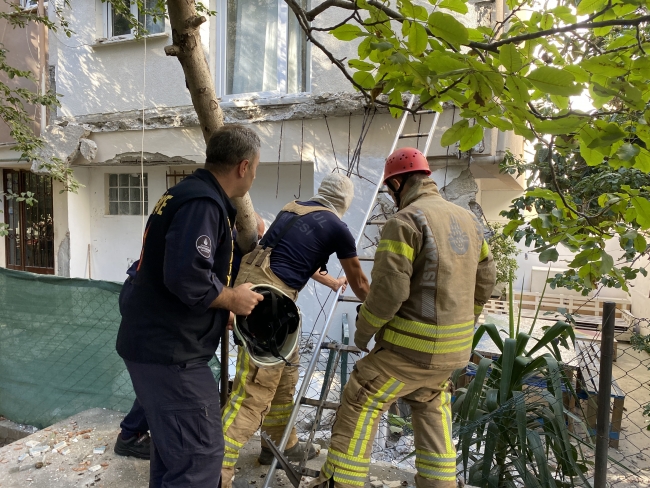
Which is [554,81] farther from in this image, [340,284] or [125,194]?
[125,194]

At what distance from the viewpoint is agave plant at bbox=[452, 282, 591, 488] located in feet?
8.61

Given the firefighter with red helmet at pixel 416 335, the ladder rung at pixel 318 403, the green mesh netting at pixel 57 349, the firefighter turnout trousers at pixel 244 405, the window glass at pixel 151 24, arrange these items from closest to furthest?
the firefighter with red helmet at pixel 416 335 < the firefighter turnout trousers at pixel 244 405 < the ladder rung at pixel 318 403 < the green mesh netting at pixel 57 349 < the window glass at pixel 151 24

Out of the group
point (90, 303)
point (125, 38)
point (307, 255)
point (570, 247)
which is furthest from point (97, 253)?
point (570, 247)

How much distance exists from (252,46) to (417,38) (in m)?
5.51

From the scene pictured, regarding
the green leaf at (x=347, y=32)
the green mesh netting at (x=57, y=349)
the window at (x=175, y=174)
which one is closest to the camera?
the green leaf at (x=347, y=32)

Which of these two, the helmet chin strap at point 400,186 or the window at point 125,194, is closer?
the helmet chin strap at point 400,186

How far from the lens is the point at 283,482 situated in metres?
2.70

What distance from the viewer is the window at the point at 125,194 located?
766 cm

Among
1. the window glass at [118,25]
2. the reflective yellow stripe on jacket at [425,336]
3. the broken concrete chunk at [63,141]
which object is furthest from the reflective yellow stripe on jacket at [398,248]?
the window glass at [118,25]

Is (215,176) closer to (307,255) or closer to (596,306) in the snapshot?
(307,255)

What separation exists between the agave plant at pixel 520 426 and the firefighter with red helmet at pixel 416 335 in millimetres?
526

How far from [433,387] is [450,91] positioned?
146 cm

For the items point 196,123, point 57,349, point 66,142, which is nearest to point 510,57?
point 57,349

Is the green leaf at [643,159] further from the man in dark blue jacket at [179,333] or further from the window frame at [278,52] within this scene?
the window frame at [278,52]
